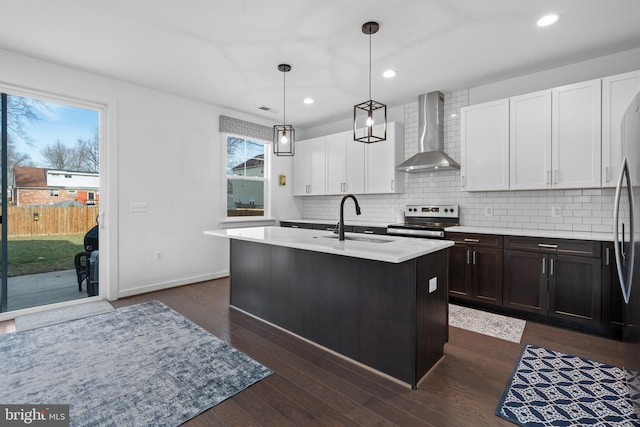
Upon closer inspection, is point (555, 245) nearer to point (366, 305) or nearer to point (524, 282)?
point (524, 282)

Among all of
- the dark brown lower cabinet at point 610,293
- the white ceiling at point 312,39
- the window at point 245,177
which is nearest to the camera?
the white ceiling at point 312,39

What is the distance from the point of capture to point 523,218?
3.80m

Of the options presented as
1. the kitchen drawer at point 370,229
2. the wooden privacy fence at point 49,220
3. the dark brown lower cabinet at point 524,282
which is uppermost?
the wooden privacy fence at point 49,220

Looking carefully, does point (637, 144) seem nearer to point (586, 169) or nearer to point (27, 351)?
point (586, 169)

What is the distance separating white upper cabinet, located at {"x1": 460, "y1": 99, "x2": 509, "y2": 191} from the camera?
3.64m

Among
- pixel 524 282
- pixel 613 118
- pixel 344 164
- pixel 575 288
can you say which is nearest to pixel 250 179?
pixel 344 164

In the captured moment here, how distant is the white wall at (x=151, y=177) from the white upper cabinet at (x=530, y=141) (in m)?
4.08

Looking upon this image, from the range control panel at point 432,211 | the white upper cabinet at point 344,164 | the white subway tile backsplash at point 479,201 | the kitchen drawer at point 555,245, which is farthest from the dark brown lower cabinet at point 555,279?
the white upper cabinet at point 344,164

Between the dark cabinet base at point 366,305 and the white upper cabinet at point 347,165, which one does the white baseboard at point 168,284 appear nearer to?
the dark cabinet base at point 366,305

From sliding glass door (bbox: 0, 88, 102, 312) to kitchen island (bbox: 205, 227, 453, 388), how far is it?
2303 millimetres

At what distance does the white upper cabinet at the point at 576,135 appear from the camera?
10.1 feet

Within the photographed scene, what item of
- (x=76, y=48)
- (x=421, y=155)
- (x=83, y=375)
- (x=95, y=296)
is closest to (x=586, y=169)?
(x=421, y=155)

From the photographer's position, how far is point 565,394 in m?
1.97

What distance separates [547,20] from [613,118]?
47.0 inches
